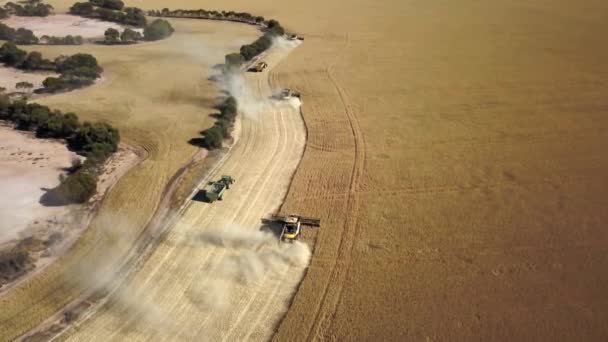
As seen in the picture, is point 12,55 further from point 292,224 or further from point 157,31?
point 292,224

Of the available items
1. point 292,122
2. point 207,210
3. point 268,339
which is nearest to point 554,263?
point 268,339

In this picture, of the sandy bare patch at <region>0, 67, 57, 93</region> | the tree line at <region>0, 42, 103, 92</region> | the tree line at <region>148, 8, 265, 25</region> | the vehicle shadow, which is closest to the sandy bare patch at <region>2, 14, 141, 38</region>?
the tree line at <region>148, 8, 265, 25</region>

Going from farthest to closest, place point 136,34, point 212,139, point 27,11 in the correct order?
point 27,11 < point 136,34 < point 212,139

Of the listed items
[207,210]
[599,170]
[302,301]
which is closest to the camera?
[302,301]

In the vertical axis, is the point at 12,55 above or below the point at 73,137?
above

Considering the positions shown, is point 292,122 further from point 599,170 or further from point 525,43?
point 525,43

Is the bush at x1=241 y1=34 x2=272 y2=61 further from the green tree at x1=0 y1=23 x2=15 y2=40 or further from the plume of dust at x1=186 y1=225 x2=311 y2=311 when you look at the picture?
the plume of dust at x1=186 y1=225 x2=311 y2=311

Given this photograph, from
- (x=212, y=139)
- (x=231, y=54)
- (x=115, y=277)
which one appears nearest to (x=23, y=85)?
(x=231, y=54)
